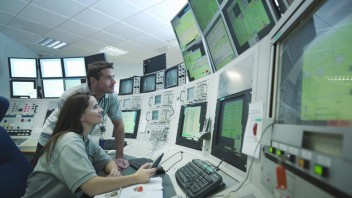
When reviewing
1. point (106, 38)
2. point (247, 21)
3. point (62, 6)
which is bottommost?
point (247, 21)

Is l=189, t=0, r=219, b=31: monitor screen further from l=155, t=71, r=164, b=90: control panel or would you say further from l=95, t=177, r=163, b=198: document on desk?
l=95, t=177, r=163, b=198: document on desk

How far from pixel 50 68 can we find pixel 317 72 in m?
3.43

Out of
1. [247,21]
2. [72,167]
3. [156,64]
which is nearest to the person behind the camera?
[72,167]

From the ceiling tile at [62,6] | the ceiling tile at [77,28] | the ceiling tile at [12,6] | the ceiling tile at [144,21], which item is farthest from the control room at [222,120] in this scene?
the ceiling tile at [77,28]

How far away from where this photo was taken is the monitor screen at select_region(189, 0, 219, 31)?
1355 mm

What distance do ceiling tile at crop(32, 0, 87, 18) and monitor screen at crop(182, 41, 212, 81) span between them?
263 cm

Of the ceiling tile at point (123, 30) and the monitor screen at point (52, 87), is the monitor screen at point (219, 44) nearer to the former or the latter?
the monitor screen at point (52, 87)

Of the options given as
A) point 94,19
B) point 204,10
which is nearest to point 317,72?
point 204,10

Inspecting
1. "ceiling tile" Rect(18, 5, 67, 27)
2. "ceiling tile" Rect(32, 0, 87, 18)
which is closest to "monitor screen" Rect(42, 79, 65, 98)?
"ceiling tile" Rect(32, 0, 87, 18)

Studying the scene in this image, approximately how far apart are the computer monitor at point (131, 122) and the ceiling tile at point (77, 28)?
2927 mm

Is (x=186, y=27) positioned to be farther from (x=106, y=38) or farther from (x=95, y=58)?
(x=106, y=38)

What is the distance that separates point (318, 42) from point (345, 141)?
311 mm

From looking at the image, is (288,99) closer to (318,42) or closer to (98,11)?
(318,42)

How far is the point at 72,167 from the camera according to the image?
897mm
